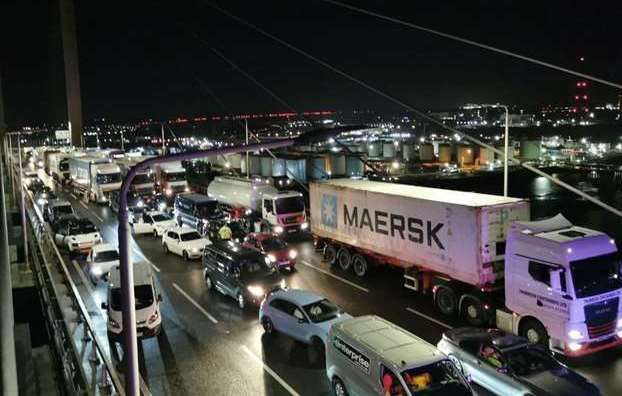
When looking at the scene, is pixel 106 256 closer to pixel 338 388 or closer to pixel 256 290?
pixel 256 290

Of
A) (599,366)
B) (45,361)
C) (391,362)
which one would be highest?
(391,362)

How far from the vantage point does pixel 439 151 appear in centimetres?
7500

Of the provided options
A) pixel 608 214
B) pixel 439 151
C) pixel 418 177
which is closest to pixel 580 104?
pixel 439 151

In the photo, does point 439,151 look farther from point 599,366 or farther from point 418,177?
point 599,366

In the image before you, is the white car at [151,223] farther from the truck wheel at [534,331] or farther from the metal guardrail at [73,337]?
the truck wheel at [534,331]

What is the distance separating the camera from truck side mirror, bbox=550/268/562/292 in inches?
500

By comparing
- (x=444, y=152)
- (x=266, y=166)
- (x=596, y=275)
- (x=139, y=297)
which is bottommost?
(x=139, y=297)

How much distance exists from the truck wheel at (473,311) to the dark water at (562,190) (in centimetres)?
996

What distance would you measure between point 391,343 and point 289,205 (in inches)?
721

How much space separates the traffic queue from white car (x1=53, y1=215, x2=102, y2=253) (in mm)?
44

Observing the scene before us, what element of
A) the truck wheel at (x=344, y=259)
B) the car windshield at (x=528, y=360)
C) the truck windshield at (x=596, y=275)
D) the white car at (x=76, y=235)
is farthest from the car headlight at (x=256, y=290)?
the white car at (x=76, y=235)

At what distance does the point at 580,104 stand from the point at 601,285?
187295 millimetres

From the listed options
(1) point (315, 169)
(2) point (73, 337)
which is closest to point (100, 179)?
(1) point (315, 169)

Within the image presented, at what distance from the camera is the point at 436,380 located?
959 cm
